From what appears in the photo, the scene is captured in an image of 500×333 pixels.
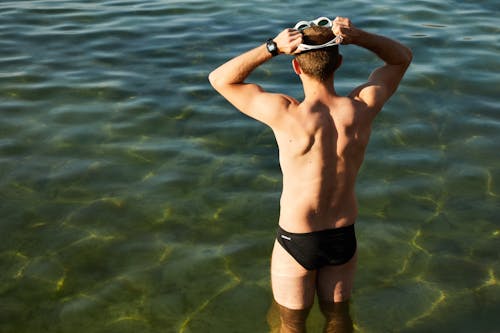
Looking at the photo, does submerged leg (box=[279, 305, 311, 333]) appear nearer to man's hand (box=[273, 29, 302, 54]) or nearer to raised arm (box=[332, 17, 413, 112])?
raised arm (box=[332, 17, 413, 112])

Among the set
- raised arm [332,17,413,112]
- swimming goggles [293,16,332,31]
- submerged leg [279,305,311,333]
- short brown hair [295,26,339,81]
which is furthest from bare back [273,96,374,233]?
submerged leg [279,305,311,333]

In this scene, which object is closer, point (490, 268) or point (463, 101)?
point (490, 268)

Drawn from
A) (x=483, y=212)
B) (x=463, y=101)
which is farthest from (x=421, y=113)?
(x=483, y=212)

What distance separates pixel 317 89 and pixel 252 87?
0.51 m

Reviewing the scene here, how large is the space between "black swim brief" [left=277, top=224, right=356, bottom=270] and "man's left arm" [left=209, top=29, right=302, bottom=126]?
92cm

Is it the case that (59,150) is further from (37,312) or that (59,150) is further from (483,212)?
(483,212)

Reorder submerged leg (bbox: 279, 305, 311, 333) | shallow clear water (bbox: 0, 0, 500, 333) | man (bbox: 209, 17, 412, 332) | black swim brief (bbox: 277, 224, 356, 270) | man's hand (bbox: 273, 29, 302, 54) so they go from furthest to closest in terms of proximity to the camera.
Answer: shallow clear water (bbox: 0, 0, 500, 333) → submerged leg (bbox: 279, 305, 311, 333) → black swim brief (bbox: 277, 224, 356, 270) → man (bbox: 209, 17, 412, 332) → man's hand (bbox: 273, 29, 302, 54)

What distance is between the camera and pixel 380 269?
6.34 metres

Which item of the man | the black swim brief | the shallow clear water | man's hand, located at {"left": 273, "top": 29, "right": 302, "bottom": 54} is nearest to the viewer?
man's hand, located at {"left": 273, "top": 29, "right": 302, "bottom": 54}

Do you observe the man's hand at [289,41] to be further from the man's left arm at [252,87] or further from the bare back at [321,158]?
the bare back at [321,158]

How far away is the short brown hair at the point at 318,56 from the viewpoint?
399 centimetres

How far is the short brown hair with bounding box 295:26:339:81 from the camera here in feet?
13.1

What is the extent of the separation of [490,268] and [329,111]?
324 centimetres

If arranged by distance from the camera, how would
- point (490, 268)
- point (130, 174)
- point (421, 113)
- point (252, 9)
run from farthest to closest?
point (252, 9)
point (421, 113)
point (130, 174)
point (490, 268)
